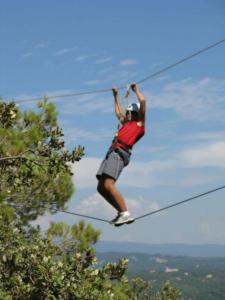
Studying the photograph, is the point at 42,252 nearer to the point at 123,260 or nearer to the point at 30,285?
→ the point at 30,285

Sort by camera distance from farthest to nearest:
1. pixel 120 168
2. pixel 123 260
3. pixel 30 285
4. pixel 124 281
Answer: pixel 124 281 → pixel 123 260 → pixel 30 285 → pixel 120 168

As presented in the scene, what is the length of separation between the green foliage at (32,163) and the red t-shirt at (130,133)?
267 centimetres

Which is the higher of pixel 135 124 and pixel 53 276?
pixel 135 124

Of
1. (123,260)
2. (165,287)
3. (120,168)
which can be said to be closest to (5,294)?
(123,260)

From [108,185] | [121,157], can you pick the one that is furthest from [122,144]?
[108,185]

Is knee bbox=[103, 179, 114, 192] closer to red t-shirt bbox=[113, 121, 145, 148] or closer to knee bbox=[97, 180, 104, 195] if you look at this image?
knee bbox=[97, 180, 104, 195]

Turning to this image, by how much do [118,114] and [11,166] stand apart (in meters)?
3.61

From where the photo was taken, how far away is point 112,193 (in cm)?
917

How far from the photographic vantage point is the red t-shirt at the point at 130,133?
30.9 ft

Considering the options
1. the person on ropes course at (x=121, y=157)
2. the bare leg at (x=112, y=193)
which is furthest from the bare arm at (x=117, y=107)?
the bare leg at (x=112, y=193)

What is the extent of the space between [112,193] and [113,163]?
1.69 feet

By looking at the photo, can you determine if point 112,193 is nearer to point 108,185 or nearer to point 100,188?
point 108,185

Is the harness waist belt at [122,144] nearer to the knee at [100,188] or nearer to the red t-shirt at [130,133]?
the red t-shirt at [130,133]

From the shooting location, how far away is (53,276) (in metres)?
13.8
